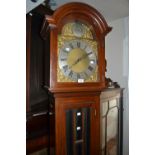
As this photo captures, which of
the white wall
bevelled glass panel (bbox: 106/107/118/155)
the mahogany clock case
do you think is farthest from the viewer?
the white wall

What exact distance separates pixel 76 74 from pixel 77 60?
0.10 m

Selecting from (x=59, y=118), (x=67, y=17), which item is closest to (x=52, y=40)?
(x=67, y=17)

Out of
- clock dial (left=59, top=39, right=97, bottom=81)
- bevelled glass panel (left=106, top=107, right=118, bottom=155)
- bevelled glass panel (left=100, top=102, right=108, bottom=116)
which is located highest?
clock dial (left=59, top=39, right=97, bottom=81)

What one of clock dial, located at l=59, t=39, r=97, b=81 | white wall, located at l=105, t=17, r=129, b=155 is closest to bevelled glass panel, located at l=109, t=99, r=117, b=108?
clock dial, located at l=59, t=39, r=97, b=81

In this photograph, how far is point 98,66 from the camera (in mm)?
1399

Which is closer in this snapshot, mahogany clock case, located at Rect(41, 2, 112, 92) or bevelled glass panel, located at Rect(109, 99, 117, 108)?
mahogany clock case, located at Rect(41, 2, 112, 92)

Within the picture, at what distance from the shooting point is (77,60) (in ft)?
4.37

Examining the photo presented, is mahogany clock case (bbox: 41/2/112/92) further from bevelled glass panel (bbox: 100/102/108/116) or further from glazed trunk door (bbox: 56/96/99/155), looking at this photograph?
bevelled glass panel (bbox: 100/102/108/116)

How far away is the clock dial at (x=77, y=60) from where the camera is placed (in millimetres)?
1275

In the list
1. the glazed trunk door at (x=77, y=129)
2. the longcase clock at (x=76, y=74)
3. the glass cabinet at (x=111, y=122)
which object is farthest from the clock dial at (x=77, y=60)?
the glass cabinet at (x=111, y=122)

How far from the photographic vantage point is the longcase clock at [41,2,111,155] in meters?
1.24

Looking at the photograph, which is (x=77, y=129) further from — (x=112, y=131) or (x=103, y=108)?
(x=112, y=131)

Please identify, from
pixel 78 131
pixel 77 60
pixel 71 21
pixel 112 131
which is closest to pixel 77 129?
pixel 78 131
